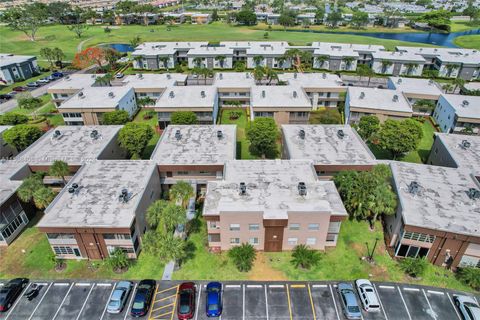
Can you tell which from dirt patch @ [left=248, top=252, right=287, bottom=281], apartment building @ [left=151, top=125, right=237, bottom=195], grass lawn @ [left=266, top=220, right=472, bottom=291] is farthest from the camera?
apartment building @ [left=151, top=125, right=237, bottom=195]

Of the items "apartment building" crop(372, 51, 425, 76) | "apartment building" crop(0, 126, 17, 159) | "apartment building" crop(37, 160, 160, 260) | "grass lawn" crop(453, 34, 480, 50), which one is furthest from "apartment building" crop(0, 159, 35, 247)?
"grass lawn" crop(453, 34, 480, 50)

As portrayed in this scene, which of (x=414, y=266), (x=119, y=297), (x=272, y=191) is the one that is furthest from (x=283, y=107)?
(x=119, y=297)

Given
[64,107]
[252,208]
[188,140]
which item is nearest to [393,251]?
[252,208]

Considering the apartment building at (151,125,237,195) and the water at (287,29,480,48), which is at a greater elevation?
the apartment building at (151,125,237,195)

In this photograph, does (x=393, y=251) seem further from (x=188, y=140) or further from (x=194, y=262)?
(x=188, y=140)

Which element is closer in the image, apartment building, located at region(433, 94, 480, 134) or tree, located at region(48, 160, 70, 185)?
tree, located at region(48, 160, 70, 185)

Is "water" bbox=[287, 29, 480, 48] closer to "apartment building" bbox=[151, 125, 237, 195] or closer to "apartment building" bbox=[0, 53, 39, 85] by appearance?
"apartment building" bbox=[0, 53, 39, 85]

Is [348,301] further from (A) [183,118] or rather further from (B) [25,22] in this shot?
(B) [25,22]
